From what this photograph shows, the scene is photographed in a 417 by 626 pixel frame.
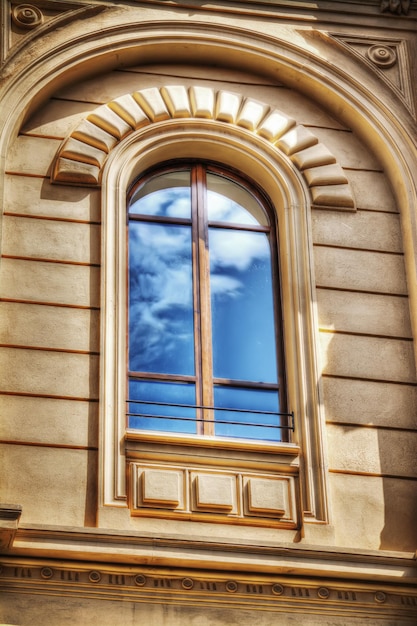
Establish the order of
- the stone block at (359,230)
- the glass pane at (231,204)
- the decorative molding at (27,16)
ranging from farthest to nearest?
the decorative molding at (27,16)
the glass pane at (231,204)
the stone block at (359,230)

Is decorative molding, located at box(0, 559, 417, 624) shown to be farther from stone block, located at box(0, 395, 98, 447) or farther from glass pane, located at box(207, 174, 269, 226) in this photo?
glass pane, located at box(207, 174, 269, 226)

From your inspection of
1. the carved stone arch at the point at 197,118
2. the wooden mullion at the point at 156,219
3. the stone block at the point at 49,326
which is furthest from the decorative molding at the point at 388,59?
the stone block at the point at 49,326

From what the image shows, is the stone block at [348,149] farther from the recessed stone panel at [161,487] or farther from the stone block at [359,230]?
the recessed stone panel at [161,487]

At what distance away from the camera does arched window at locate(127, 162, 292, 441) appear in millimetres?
12852

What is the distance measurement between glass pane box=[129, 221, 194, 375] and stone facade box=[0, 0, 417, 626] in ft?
1.05

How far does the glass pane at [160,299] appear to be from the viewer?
13.1 meters

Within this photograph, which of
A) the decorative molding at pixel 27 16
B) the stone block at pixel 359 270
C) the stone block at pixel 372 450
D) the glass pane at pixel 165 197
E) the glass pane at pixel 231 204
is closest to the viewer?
the stone block at pixel 372 450

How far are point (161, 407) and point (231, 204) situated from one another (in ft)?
7.77

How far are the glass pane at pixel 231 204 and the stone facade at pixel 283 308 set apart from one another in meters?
0.20

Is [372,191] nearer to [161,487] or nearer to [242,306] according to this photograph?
[242,306]

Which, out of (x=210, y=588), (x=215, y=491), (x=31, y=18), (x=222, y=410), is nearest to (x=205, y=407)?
(x=222, y=410)

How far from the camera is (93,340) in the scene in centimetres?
1262

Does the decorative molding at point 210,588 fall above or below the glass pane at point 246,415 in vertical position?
below

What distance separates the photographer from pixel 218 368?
1314 cm
